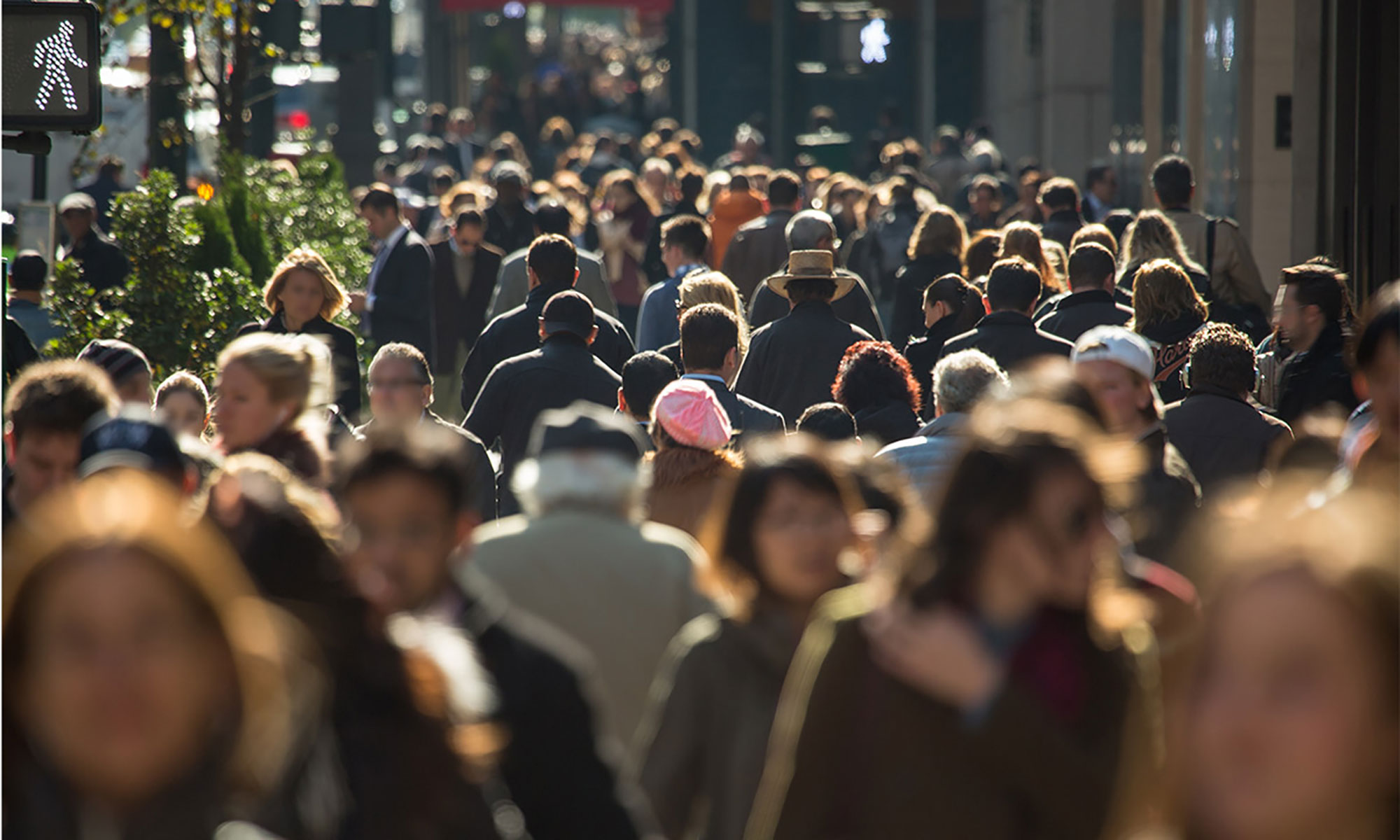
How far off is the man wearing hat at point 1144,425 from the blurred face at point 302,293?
4327 millimetres

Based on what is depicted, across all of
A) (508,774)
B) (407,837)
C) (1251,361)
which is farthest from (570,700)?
(1251,361)

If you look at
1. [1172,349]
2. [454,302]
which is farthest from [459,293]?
[1172,349]

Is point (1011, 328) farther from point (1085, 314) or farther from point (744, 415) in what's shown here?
point (744, 415)

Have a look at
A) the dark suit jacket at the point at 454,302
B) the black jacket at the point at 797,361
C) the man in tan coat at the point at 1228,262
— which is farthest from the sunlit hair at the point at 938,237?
the dark suit jacket at the point at 454,302

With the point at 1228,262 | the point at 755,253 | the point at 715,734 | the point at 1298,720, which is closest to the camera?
the point at 1298,720

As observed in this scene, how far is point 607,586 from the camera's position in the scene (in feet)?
16.3

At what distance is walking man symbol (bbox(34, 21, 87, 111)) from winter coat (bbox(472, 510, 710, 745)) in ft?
11.9

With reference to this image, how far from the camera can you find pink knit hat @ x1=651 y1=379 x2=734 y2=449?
654 centimetres

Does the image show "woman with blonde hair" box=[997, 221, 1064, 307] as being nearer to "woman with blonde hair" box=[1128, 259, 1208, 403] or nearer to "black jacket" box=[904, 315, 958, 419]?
"black jacket" box=[904, 315, 958, 419]

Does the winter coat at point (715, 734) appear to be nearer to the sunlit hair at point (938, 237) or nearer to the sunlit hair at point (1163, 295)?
the sunlit hair at point (1163, 295)

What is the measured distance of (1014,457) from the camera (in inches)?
132

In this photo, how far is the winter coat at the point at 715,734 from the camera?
4.29 metres

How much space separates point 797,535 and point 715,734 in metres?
0.42

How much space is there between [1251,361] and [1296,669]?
18.7 ft
